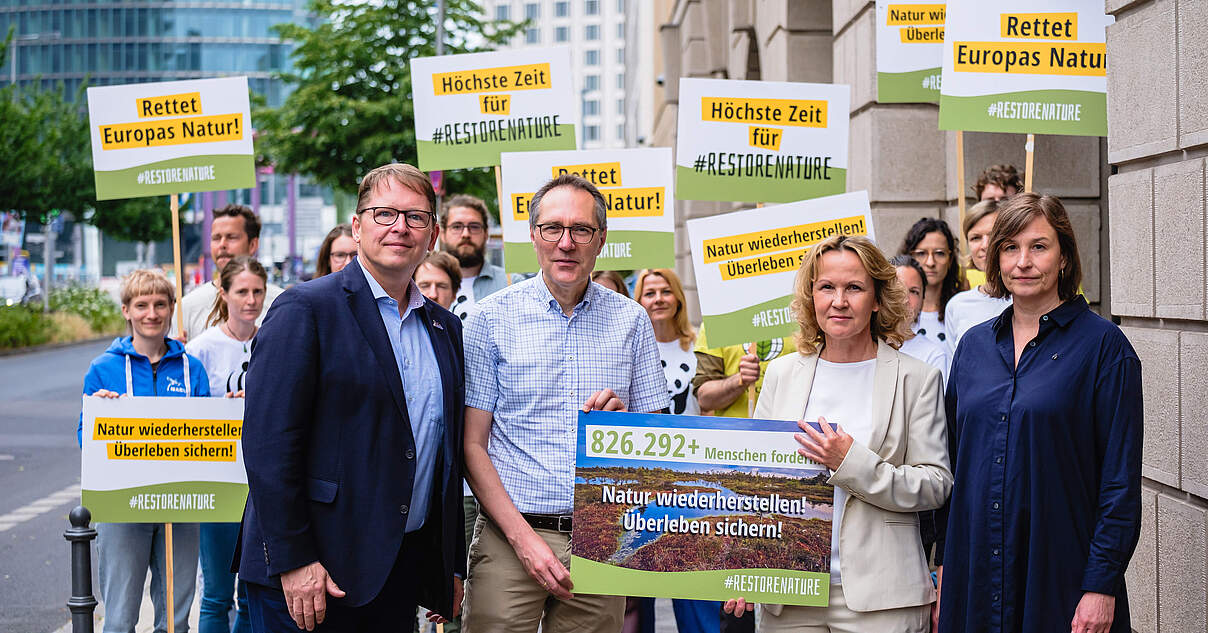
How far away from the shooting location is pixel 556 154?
20.8 ft

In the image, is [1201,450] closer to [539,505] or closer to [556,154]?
[539,505]

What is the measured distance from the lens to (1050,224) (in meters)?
3.61

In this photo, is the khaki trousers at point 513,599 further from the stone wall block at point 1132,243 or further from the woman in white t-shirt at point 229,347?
the stone wall block at point 1132,243

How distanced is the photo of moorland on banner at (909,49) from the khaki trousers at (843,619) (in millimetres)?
3910

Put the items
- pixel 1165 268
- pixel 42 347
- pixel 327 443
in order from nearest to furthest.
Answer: pixel 327 443 < pixel 1165 268 < pixel 42 347

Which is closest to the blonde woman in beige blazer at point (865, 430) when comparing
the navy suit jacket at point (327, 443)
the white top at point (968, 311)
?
the navy suit jacket at point (327, 443)

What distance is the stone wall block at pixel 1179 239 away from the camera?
4.27m

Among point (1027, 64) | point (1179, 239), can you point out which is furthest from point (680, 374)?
point (1179, 239)

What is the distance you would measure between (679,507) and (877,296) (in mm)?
874

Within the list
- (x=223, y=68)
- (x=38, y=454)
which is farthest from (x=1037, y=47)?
(x=223, y=68)

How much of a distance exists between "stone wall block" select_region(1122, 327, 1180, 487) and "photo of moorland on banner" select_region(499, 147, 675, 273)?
2450 millimetres

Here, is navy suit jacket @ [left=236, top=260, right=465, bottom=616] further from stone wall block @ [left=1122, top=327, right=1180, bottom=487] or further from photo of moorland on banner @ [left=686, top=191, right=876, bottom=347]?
stone wall block @ [left=1122, top=327, right=1180, bottom=487]

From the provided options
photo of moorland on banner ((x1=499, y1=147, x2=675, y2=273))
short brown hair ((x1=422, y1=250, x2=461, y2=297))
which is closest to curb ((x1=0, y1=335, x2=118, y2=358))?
short brown hair ((x1=422, y1=250, x2=461, y2=297))

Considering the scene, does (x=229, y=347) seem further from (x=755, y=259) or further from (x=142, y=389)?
(x=755, y=259)
